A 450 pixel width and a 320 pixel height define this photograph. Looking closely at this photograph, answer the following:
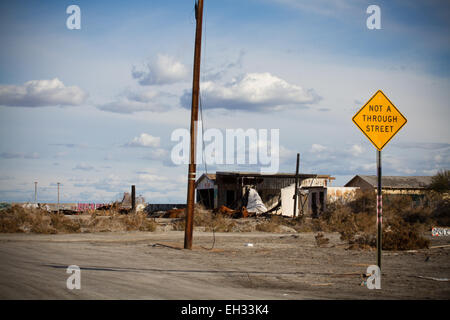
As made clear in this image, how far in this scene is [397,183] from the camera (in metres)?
64.1

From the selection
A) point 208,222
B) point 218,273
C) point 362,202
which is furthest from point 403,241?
point 362,202

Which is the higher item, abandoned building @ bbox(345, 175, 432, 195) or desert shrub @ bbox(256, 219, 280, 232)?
abandoned building @ bbox(345, 175, 432, 195)

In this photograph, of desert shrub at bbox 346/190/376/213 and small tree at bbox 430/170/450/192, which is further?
small tree at bbox 430/170/450/192

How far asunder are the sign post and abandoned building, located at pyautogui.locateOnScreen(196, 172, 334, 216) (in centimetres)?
4286

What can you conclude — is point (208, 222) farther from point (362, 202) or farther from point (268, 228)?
point (362, 202)

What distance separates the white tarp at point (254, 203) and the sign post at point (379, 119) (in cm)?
4156

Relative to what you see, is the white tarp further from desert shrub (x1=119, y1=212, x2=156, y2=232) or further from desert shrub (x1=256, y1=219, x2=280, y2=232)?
desert shrub (x1=119, y1=212, x2=156, y2=232)

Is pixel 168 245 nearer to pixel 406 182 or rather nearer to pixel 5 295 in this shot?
pixel 5 295

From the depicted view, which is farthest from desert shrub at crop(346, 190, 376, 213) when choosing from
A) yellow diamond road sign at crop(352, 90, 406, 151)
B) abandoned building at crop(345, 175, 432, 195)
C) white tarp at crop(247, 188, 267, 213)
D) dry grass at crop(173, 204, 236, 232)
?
yellow diamond road sign at crop(352, 90, 406, 151)

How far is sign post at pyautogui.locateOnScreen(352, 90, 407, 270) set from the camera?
11.8 m

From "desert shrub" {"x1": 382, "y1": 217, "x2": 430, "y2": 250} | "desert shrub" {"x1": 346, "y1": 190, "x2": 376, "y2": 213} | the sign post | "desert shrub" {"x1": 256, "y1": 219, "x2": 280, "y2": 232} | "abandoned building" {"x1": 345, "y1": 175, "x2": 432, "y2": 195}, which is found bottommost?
"desert shrub" {"x1": 256, "y1": 219, "x2": 280, "y2": 232}

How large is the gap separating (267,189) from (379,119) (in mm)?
48760
